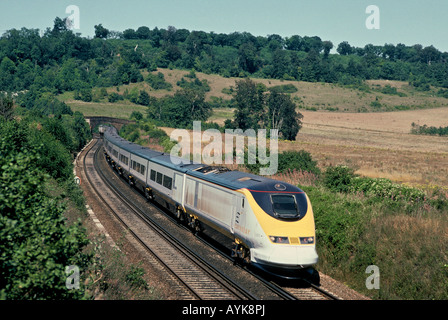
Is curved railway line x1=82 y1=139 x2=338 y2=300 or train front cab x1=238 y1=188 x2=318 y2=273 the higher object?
train front cab x1=238 y1=188 x2=318 y2=273

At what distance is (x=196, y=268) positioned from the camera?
54.4ft

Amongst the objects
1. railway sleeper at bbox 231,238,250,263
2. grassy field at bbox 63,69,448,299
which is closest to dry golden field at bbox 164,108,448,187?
grassy field at bbox 63,69,448,299

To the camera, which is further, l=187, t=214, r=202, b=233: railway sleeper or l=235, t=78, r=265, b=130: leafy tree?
l=235, t=78, r=265, b=130: leafy tree

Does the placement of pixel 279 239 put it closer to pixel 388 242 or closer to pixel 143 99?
pixel 388 242

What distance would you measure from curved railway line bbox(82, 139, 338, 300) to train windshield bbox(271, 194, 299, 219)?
2.42 meters

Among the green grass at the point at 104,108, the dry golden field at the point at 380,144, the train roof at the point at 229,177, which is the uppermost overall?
the green grass at the point at 104,108

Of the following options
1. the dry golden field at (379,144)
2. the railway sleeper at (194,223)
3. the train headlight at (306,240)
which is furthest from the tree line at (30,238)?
the dry golden field at (379,144)

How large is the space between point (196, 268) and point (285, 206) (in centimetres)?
443

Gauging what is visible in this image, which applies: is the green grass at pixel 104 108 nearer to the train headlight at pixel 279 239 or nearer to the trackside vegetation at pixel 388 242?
the trackside vegetation at pixel 388 242

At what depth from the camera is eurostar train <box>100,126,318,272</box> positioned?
13.9 metres

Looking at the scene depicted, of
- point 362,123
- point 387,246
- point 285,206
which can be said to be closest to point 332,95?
point 362,123

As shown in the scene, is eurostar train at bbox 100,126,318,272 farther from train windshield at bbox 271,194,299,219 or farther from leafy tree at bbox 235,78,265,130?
leafy tree at bbox 235,78,265,130

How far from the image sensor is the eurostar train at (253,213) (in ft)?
45.6

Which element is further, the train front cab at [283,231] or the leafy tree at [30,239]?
the train front cab at [283,231]
